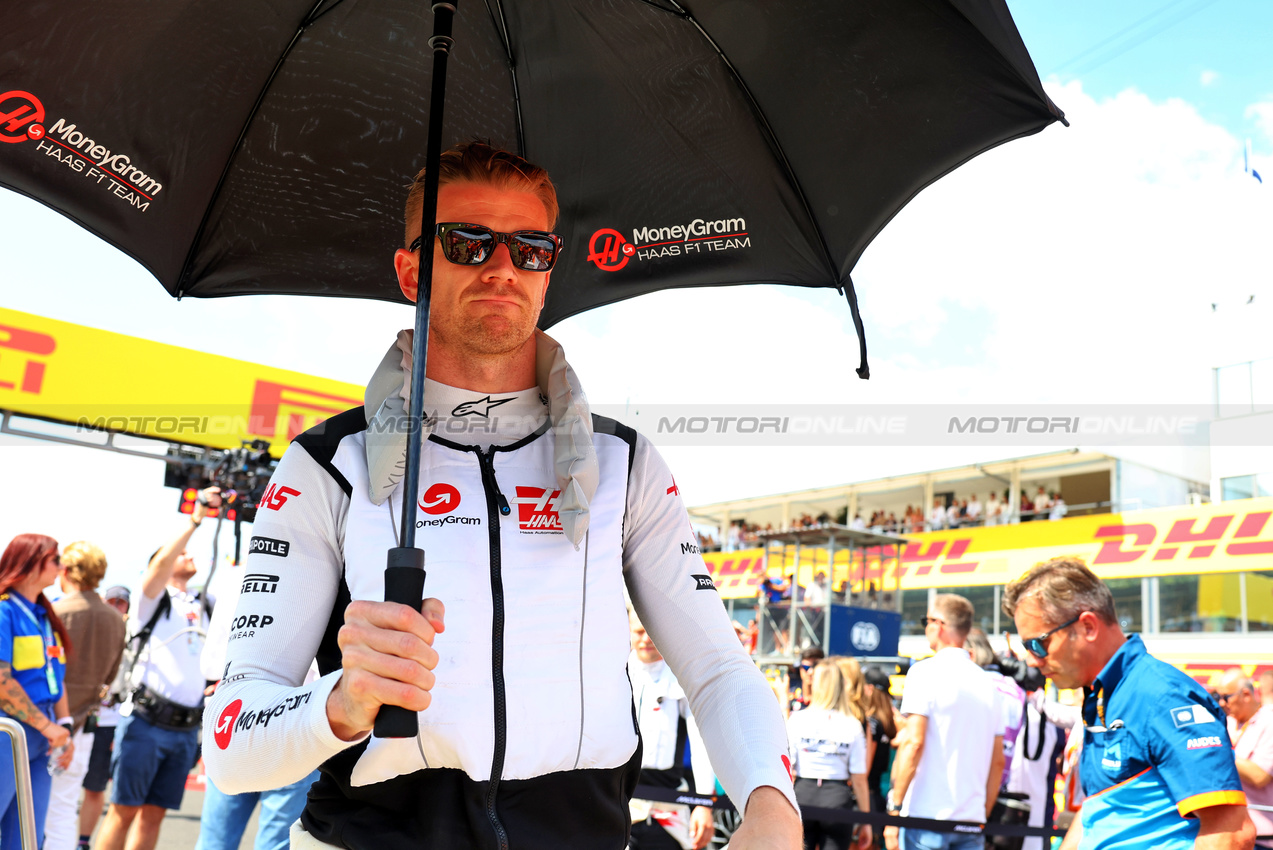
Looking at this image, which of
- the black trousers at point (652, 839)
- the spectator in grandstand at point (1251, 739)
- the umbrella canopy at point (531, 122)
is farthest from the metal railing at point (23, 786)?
the spectator in grandstand at point (1251, 739)

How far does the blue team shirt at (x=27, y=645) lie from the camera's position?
480 cm

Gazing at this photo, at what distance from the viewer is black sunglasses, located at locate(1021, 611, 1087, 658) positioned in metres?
3.53

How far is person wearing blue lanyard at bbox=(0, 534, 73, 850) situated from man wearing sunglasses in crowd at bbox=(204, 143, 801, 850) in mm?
3975

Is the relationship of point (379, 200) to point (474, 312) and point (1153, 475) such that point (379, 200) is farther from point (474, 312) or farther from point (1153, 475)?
point (1153, 475)

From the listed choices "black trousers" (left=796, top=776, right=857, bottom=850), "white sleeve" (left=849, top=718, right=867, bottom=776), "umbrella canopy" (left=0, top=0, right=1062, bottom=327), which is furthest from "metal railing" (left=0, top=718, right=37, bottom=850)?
"white sleeve" (left=849, top=718, right=867, bottom=776)

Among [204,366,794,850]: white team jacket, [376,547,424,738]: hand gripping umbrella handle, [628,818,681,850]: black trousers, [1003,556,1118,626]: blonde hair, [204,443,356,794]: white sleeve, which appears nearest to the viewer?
[376,547,424,738]: hand gripping umbrella handle

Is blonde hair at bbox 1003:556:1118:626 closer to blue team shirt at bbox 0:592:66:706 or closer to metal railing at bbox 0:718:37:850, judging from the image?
metal railing at bbox 0:718:37:850

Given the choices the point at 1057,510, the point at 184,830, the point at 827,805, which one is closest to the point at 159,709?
the point at 184,830

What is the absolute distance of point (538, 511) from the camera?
163 cm

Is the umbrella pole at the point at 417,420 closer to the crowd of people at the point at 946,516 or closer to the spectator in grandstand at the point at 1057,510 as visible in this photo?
the crowd of people at the point at 946,516

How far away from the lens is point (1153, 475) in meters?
27.2

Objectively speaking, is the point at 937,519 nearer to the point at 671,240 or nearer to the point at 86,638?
the point at 86,638

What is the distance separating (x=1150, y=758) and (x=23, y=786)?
3.12 meters

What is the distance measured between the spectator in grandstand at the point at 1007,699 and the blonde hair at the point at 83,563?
530 centimetres
